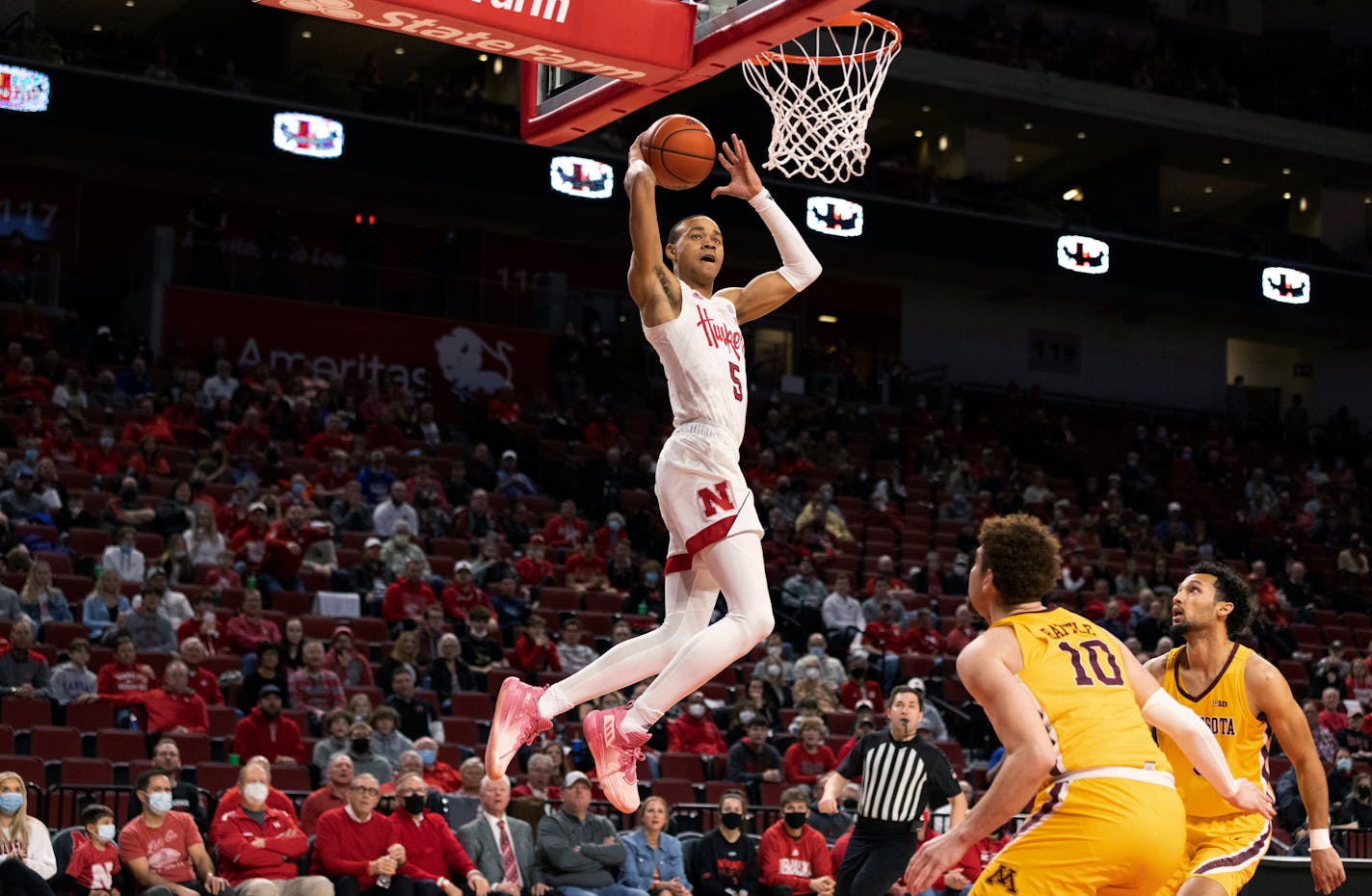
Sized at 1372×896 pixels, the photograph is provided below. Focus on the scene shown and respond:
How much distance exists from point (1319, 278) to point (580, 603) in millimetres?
20278

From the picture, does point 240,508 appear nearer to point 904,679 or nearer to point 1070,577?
point 904,679

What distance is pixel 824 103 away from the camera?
30.8 feet

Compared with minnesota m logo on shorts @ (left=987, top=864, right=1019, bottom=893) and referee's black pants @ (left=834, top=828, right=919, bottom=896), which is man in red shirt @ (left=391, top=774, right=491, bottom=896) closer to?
referee's black pants @ (left=834, top=828, right=919, bottom=896)

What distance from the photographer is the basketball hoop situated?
29.0ft

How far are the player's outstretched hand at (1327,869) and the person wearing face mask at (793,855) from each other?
612 centimetres

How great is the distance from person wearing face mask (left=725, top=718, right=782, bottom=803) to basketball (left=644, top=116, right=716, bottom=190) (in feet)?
30.1

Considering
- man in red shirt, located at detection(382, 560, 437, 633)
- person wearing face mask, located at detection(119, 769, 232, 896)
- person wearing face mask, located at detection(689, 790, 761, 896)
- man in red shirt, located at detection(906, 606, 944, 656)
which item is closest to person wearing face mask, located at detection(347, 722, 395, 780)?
person wearing face mask, located at detection(119, 769, 232, 896)

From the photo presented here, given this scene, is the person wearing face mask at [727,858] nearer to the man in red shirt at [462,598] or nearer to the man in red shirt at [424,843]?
the man in red shirt at [424,843]

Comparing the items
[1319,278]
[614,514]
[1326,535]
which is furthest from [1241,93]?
[614,514]

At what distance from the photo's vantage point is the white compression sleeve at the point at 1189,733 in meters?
5.80

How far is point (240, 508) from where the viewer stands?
18141mm

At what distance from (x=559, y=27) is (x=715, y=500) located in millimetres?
2130

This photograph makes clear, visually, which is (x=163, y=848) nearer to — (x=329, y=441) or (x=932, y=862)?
(x=932, y=862)

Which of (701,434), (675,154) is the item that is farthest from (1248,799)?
(675,154)
